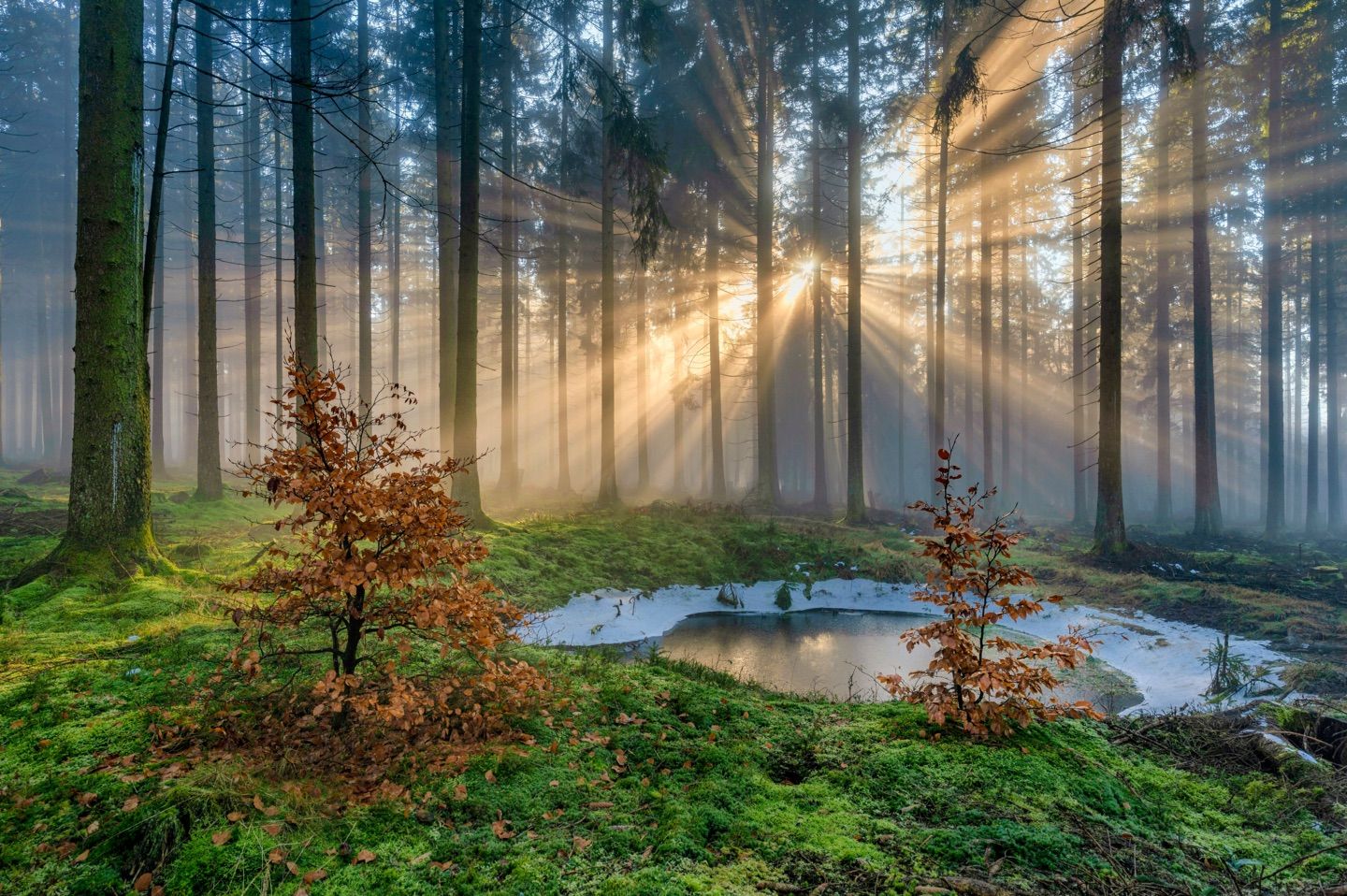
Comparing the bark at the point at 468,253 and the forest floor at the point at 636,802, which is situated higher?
the bark at the point at 468,253

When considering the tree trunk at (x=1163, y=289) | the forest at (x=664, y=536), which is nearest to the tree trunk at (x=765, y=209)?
the forest at (x=664, y=536)

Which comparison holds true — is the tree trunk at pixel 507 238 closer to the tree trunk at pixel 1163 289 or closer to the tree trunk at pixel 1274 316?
the tree trunk at pixel 1163 289

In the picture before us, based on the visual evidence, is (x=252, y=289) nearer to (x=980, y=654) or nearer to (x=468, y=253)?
(x=468, y=253)

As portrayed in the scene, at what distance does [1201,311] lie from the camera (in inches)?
663

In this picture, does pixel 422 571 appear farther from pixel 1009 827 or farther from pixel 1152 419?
pixel 1152 419

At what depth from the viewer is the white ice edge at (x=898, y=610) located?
23.5 ft

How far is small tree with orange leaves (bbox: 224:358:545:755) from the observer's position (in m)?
3.20

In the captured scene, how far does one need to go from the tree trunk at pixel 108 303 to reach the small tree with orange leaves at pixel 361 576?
373cm


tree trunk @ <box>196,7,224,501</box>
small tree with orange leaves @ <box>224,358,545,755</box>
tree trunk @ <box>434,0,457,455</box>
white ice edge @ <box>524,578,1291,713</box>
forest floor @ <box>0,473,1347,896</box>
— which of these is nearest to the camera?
forest floor @ <box>0,473,1347,896</box>

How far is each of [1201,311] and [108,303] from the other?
2353cm

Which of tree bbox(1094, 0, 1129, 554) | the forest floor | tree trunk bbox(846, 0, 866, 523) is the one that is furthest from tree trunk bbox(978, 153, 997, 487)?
the forest floor

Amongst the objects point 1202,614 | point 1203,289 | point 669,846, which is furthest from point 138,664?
point 1203,289

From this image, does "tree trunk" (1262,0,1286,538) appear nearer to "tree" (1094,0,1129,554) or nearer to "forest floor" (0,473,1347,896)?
"tree" (1094,0,1129,554)

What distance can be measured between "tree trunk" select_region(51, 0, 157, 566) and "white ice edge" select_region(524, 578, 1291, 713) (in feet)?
14.9
